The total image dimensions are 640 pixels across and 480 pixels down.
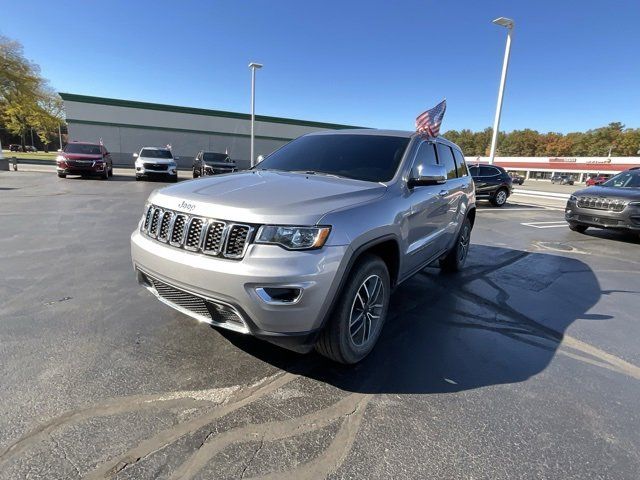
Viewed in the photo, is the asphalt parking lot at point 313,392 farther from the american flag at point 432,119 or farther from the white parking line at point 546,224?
the white parking line at point 546,224

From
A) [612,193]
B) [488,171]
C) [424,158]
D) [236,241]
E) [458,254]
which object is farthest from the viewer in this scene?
[488,171]

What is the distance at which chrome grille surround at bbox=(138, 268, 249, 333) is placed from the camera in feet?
7.91

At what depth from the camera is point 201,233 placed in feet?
8.14

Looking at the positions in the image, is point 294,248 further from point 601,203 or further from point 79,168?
point 79,168

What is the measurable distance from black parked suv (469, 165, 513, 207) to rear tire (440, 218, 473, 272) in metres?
10.8

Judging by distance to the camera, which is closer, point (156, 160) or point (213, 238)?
point (213, 238)

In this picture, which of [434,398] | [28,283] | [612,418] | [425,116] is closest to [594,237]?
[425,116]

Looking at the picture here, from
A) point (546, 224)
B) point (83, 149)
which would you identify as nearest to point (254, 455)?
point (546, 224)

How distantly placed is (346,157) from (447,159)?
183cm

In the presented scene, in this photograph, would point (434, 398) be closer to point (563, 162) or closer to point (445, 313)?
point (445, 313)

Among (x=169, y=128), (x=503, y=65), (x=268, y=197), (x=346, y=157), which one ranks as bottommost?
(x=268, y=197)

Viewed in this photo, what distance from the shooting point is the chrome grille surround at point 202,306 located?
241cm

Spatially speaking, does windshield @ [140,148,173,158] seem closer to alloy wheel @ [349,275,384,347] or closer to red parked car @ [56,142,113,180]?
red parked car @ [56,142,113,180]

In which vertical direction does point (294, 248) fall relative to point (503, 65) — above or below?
below
